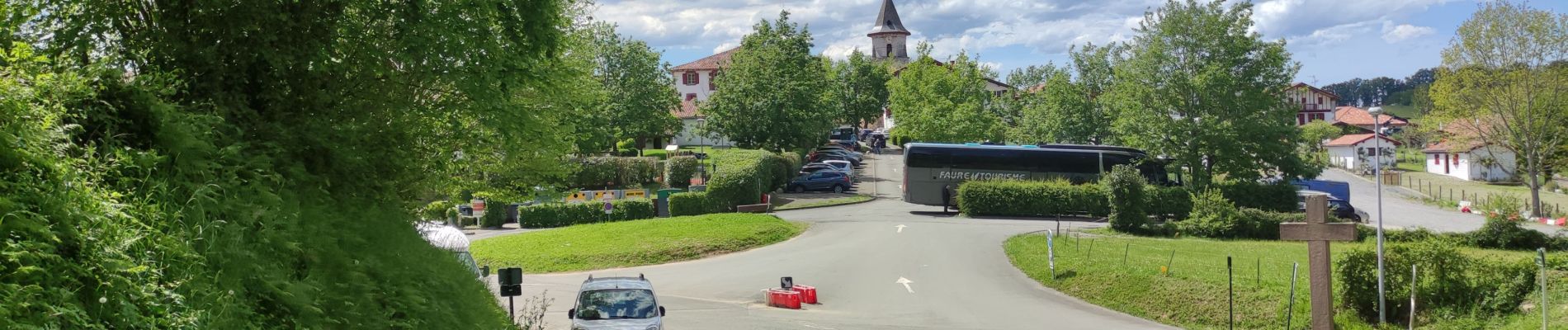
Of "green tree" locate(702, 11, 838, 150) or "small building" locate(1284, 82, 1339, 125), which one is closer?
"green tree" locate(702, 11, 838, 150)

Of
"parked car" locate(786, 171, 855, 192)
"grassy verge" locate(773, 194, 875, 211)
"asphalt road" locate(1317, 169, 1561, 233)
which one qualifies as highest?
"parked car" locate(786, 171, 855, 192)

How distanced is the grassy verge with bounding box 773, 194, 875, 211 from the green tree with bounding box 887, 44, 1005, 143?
63.7 feet

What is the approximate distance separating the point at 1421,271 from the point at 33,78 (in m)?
20.8

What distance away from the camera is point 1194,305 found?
21141 millimetres

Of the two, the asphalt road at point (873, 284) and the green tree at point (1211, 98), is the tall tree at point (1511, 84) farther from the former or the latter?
the asphalt road at point (873, 284)

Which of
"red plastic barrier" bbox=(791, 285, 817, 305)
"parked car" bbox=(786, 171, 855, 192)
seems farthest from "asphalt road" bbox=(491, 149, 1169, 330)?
"parked car" bbox=(786, 171, 855, 192)

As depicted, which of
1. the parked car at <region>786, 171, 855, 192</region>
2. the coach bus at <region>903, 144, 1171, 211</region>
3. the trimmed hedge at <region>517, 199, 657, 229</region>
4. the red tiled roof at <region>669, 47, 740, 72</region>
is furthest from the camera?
the red tiled roof at <region>669, 47, 740, 72</region>

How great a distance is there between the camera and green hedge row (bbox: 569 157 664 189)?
182 feet

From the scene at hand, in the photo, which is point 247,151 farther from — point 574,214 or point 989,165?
point 989,165

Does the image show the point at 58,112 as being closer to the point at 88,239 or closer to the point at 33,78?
the point at 33,78

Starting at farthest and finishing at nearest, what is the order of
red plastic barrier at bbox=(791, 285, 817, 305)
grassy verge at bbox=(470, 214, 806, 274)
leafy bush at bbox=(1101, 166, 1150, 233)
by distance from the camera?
leafy bush at bbox=(1101, 166, 1150, 233)
grassy verge at bbox=(470, 214, 806, 274)
red plastic barrier at bbox=(791, 285, 817, 305)

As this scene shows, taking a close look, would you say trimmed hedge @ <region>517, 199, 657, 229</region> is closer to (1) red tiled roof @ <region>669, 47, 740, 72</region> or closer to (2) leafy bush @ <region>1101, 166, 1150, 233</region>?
(2) leafy bush @ <region>1101, 166, 1150, 233</region>

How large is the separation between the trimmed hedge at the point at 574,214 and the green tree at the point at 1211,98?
22760 mm

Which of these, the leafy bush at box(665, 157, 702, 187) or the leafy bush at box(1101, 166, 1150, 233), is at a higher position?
the leafy bush at box(665, 157, 702, 187)
